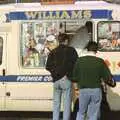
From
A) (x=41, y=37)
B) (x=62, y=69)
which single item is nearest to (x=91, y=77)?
(x=62, y=69)

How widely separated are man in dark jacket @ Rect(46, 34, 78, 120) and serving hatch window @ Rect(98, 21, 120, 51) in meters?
1.19

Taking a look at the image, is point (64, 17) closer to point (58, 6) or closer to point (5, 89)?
point (58, 6)

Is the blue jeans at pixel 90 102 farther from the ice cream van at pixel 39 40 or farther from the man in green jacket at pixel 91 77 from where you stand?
the ice cream van at pixel 39 40

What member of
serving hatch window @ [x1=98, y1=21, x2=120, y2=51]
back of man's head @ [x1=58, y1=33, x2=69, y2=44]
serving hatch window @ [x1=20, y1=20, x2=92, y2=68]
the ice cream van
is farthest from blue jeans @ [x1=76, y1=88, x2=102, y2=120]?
serving hatch window @ [x1=20, y1=20, x2=92, y2=68]

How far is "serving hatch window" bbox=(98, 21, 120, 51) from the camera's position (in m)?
12.1

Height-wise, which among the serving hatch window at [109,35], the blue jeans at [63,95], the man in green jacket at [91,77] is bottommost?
the blue jeans at [63,95]

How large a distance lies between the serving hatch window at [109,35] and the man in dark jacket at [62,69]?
3.90 feet

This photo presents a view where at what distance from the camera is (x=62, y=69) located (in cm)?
1096

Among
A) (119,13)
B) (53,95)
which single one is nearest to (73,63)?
(53,95)

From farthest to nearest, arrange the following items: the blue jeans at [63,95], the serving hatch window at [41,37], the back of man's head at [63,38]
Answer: the serving hatch window at [41,37], the back of man's head at [63,38], the blue jeans at [63,95]

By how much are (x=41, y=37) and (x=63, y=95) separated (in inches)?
65.5

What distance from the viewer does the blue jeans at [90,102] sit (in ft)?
33.3

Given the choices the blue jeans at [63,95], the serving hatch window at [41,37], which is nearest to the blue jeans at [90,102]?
the blue jeans at [63,95]

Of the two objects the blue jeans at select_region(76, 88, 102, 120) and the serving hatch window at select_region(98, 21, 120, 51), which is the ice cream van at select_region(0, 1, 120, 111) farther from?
the blue jeans at select_region(76, 88, 102, 120)
